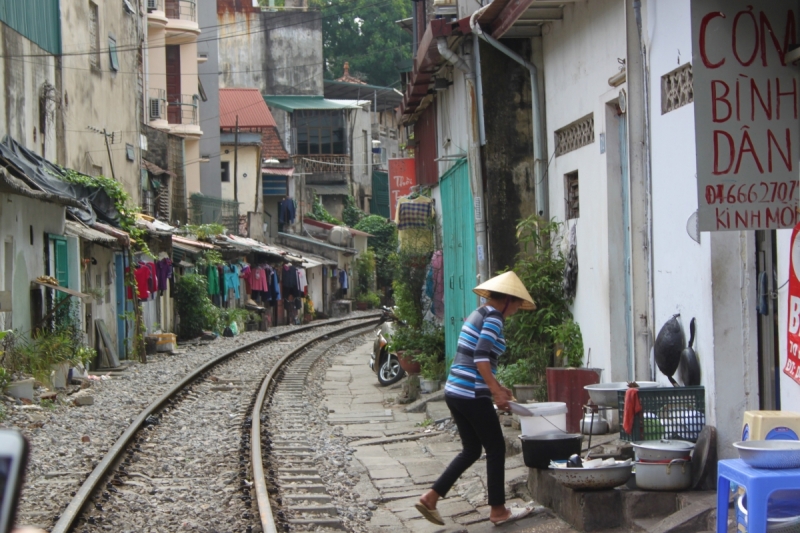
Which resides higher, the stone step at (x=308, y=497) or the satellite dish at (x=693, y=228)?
the satellite dish at (x=693, y=228)

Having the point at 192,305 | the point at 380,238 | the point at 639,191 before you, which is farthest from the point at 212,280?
the point at 380,238

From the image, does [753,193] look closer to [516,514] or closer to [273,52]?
[516,514]

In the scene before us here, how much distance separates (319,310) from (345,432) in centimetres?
3379

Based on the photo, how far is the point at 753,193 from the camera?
16.6 feet

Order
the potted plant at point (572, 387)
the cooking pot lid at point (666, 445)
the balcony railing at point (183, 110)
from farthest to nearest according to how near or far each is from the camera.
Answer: the balcony railing at point (183, 110) → the potted plant at point (572, 387) → the cooking pot lid at point (666, 445)

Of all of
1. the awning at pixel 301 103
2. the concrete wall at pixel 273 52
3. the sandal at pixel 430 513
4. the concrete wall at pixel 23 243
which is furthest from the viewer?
the concrete wall at pixel 273 52

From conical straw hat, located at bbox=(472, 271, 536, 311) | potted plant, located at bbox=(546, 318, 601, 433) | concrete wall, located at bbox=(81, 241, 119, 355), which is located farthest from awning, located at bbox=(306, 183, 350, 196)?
A: conical straw hat, located at bbox=(472, 271, 536, 311)

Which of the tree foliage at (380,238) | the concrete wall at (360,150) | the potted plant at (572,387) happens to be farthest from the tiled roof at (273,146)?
the potted plant at (572,387)

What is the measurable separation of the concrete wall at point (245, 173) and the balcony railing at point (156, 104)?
35.6ft

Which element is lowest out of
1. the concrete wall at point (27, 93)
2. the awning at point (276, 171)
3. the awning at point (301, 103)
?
the concrete wall at point (27, 93)

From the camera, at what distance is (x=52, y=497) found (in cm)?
784

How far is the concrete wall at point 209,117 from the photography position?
44750mm

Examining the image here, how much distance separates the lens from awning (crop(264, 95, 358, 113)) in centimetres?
5550

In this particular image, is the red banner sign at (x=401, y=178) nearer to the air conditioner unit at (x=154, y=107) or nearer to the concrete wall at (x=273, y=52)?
the air conditioner unit at (x=154, y=107)
